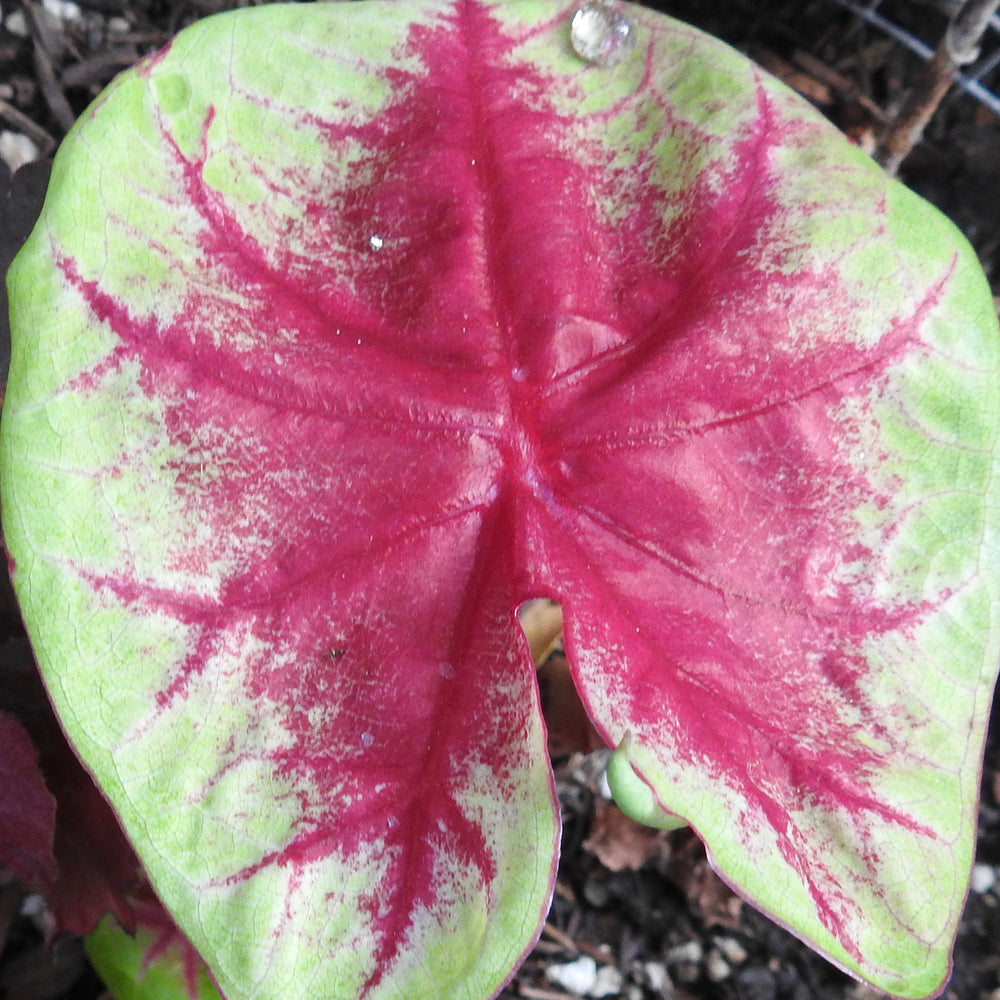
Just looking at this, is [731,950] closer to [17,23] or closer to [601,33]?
[601,33]

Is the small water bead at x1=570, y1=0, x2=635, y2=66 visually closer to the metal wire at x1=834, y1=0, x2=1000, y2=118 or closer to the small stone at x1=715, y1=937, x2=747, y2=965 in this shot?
Result: the metal wire at x1=834, y1=0, x2=1000, y2=118

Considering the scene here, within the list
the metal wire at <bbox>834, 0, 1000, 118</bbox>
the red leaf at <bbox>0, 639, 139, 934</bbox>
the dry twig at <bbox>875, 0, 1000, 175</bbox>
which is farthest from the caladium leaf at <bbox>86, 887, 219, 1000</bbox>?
the metal wire at <bbox>834, 0, 1000, 118</bbox>

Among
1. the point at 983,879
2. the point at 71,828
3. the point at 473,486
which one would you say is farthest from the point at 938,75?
the point at 71,828

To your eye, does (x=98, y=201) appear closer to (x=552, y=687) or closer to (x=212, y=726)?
(x=212, y=726)

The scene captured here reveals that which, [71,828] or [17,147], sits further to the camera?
[17,147]

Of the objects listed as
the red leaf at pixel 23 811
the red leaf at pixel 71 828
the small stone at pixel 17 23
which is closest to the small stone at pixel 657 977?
the red leaf at pixel 71 828

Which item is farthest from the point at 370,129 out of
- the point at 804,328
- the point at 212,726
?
the point at 212,726

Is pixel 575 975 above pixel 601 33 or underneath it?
underneath
